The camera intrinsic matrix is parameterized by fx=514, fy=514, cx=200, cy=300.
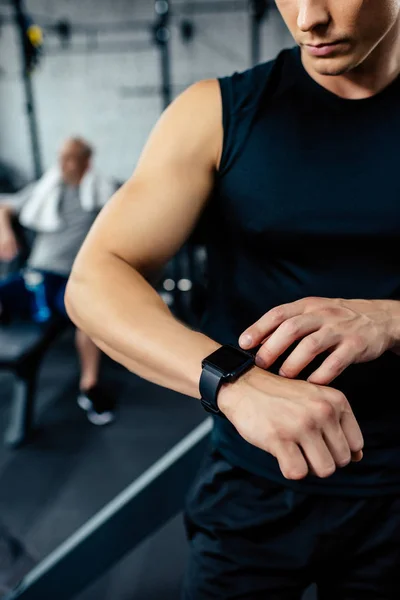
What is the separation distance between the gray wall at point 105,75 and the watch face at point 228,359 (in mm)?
4610

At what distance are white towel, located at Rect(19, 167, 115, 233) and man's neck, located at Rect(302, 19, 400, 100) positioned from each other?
2027 mm

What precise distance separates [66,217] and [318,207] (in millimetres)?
2145

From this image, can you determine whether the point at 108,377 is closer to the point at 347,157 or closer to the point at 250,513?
the point at 250,513

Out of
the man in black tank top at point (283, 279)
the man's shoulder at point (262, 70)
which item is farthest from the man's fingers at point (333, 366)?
the man's shoulder at point (262, 70)

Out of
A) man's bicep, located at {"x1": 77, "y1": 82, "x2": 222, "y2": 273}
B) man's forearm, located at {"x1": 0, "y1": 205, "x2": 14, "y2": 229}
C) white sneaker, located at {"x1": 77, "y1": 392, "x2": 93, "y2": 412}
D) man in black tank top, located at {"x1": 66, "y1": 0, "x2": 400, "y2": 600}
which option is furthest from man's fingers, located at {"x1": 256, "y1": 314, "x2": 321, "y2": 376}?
man's forearm, located at {"x1": 0, "y1": 205, "x2": 14, "y2": 229}

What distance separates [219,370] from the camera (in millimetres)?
494

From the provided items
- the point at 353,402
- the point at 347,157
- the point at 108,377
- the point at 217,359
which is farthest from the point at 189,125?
the point at 108,377

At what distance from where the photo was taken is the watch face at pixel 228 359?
50cm

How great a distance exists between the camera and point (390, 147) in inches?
25.2

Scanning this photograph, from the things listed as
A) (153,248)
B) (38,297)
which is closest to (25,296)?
(38,297)

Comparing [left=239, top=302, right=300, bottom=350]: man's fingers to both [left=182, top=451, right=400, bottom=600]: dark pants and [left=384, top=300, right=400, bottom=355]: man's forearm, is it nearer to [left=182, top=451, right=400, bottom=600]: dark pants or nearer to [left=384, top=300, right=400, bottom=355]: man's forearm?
[left=384, top=300, right=400, bottom=355]: man's forearm

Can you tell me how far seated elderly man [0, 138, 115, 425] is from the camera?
2.49m

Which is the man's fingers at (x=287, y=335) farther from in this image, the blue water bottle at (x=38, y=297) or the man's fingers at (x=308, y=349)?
the blue water bottle at (x=38, y=297)

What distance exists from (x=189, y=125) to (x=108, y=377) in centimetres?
228
